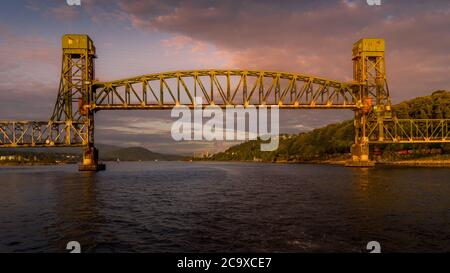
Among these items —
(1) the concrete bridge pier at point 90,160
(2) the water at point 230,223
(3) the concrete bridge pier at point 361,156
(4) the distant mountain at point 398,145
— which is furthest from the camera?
(4) the distant mountain at point 398,145

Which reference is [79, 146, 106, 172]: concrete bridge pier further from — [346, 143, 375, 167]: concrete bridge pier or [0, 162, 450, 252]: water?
[346, 143, 375, 167]: concrete bridge pier

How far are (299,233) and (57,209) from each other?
1834 centimetres

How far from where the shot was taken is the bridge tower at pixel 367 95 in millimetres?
84312

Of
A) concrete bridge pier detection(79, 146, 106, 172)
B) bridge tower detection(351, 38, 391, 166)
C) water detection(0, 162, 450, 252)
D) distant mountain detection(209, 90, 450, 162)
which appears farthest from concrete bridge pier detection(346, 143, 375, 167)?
concrete bridge pier detection(79, 146, 106, 172)

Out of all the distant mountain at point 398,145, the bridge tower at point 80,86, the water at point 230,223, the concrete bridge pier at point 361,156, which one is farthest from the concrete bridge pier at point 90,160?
the distant mountain at point 398,145

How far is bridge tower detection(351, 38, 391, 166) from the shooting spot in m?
84.3

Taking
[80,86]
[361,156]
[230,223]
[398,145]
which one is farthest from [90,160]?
[398,145]

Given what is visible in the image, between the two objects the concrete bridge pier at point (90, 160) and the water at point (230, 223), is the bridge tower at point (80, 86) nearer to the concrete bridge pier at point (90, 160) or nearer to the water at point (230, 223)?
the concrete bridge pier at point (90, 160)

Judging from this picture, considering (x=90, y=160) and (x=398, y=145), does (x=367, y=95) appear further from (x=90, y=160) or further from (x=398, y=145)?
(x=90, y=160)

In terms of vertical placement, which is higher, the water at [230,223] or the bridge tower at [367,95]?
the bridge tower at [367,95]

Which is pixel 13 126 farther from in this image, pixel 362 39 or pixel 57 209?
pixel 362 39

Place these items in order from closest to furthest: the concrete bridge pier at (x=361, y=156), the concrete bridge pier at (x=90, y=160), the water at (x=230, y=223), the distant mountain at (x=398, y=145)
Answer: the water at (x=230, y=223), the concrete bridge pier at (x=90, y=160), the concrete bridge pier at (x=361, y=156), the distant mountain at (x=398, y=145)

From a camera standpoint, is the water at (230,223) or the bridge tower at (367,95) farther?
the bridge tower at (367,95)

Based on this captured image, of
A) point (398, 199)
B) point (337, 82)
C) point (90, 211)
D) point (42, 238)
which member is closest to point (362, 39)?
point (337, 82)
